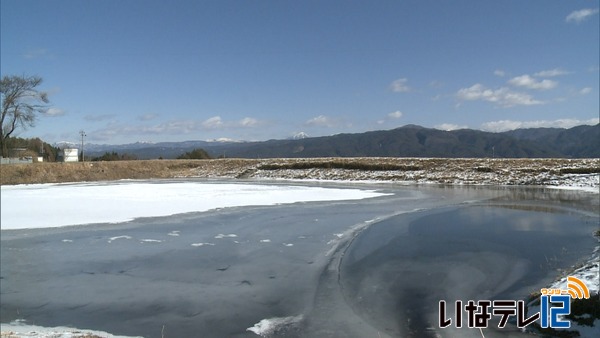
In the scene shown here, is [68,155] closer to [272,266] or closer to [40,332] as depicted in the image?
[272,266]

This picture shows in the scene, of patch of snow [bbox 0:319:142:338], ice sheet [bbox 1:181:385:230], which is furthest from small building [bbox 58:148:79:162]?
patch of snow [bbox 0:319:142:338]

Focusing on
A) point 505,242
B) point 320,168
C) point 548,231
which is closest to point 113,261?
point 505,242

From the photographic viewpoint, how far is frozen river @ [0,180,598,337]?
22.4 ft

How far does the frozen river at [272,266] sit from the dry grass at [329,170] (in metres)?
21.5

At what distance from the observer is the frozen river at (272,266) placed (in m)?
6.83

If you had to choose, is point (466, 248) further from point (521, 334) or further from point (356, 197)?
point (356, 197)

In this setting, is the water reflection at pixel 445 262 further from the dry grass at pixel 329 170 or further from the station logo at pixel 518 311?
the dry grass at pixel 329 170

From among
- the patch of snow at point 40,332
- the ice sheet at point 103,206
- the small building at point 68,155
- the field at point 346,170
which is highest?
the small building at point 68,155

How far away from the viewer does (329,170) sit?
50.2 metres

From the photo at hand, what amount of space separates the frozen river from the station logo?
8.6 inches

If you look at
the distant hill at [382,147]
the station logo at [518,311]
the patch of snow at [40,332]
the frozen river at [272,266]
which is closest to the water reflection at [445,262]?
the frozen river at [272,266]

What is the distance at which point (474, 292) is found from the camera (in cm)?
784

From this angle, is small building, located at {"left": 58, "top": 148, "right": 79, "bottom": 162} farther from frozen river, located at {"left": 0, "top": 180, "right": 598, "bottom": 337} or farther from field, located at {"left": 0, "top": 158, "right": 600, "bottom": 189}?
frozen river, located at {"left": 0, "top": 180, "right": 598, "bottom": 337}

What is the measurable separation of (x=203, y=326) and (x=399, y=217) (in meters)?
12.9
